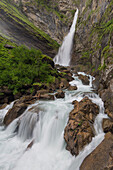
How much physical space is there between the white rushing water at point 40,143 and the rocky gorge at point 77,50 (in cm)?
30

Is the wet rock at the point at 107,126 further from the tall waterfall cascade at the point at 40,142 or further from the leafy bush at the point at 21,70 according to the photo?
the leafy bush at the point at 21,70

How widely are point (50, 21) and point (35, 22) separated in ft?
20.8

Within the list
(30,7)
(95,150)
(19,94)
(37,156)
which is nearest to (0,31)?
(19,94)

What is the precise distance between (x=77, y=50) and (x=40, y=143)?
23.6 metres

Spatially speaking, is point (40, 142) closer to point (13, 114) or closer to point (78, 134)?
point (78, 134)

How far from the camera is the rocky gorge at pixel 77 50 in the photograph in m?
3.62

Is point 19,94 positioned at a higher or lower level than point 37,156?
higher

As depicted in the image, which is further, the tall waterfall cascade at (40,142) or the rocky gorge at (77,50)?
the rocky gorge at (77,50)

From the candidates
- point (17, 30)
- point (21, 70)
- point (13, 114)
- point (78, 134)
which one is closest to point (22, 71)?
point (21, 70)

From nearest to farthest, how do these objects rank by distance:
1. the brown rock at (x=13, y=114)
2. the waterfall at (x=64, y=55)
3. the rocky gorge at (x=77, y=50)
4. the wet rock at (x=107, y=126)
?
the rocky gorge at (x=77, y=50) → the wet rock at (x=107, y=126) → the brown rock at (x=13, y=114) → the waterfall at (x=64, y=55)

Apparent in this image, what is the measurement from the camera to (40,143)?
431 cm

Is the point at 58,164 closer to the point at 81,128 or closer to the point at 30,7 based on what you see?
the point at 81,128

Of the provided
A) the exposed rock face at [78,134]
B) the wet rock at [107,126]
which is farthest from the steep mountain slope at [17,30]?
the wet rock at [107,126]

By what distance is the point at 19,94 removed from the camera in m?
8.02
